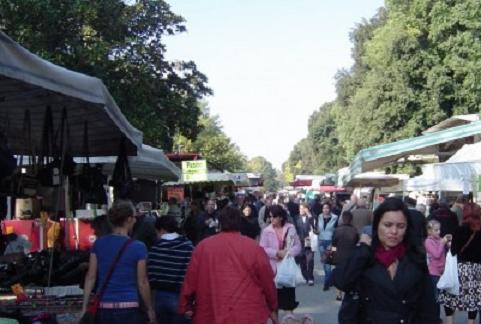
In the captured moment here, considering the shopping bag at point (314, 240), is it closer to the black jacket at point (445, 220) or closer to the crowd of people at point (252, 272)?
the black jacket at point (445, 220)

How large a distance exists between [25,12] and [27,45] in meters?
1.03

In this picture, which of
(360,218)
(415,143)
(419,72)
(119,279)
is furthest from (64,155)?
(419,72)

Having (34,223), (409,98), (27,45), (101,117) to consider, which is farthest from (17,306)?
(409,98)

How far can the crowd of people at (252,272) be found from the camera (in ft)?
13.7

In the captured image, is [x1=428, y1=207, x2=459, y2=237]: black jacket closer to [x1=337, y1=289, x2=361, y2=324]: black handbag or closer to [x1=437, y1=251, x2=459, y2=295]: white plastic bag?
[x1=437, y1=251, x2=459, y2=295]: white plastic bag

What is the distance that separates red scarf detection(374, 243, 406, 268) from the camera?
4180 mm

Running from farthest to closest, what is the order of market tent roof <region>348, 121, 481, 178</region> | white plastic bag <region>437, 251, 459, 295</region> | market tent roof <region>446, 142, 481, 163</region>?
market tent roof <region>348, 121, 481, 178</region>
market tent roof <region>446, 142, 481, 163</region>
white plastic bag <region>437, 251, 459, 295</region>

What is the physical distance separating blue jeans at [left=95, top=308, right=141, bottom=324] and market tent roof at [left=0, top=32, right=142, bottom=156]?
1.64m

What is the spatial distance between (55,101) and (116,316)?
2.04 meters

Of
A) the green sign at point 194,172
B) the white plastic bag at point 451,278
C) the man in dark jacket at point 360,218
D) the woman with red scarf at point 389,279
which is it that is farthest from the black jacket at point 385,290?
the green sign at point 194,172

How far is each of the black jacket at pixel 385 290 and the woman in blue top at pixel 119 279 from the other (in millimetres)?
2053

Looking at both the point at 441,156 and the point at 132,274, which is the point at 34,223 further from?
the point at 441,156

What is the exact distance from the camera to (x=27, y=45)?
23891mm

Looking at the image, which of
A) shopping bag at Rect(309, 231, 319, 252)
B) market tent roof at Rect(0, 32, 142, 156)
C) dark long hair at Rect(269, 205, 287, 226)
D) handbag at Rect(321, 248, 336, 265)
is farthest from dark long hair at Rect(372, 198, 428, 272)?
shopping bag at Rect(309, 231, 319, 252)
